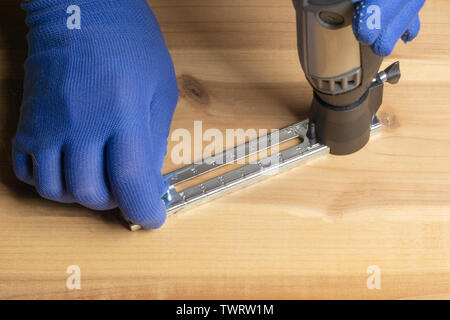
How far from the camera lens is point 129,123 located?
2.60 ft

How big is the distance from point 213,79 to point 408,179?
302mm

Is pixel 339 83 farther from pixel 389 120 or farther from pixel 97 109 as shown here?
pixel 97 109

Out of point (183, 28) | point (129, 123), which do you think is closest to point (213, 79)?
point (183, 28)

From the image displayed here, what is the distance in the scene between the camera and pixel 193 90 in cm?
95

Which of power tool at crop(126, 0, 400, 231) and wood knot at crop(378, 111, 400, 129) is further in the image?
wood knot at crop(378, 111, 400, 129)

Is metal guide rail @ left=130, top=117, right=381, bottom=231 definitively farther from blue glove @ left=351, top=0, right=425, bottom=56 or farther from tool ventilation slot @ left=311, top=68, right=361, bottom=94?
blue glove @ left=351, top=0, right=425, bottom=56

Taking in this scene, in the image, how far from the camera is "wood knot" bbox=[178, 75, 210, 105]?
94 centimetres

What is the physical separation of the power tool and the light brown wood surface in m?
0.02

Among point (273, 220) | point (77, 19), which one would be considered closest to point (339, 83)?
point (273, 220)

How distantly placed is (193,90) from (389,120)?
0.27 meters

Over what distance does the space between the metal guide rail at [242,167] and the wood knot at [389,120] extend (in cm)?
Result: 1

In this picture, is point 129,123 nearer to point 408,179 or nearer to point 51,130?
Answer: point 51,130

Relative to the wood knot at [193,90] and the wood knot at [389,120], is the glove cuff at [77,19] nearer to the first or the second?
the wood knot at [193,90]

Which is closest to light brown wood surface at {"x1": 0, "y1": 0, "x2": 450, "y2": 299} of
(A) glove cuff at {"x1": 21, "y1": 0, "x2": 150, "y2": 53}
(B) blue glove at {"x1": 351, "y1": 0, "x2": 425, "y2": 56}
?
(A) glove cuff at {"x1": 21, "y1": 0, "x2": 150, "y2": 53}
